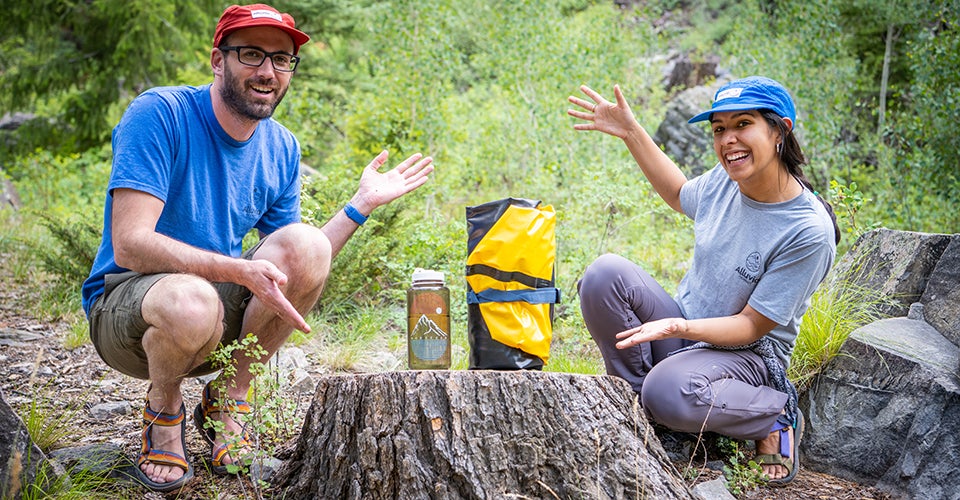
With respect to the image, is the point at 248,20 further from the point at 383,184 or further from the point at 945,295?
the point at 945,295

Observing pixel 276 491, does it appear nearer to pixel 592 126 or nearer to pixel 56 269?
pixel 592 126

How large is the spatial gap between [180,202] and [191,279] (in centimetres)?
39

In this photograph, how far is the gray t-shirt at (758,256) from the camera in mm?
2838

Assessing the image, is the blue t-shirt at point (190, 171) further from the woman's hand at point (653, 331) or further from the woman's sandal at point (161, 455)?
the woman's hand at point (653, 331)

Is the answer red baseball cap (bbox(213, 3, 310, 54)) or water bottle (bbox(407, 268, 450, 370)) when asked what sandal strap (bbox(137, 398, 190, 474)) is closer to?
water bottle (bbox(407, 268, 450, 370))

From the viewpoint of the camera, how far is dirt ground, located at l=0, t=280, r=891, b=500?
9.12 ft

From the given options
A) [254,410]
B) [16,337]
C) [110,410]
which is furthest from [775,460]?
[16,337]

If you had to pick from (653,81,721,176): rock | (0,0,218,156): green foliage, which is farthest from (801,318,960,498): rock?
(653,81,721,176): rock

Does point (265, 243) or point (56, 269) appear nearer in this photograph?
point (265, 243)

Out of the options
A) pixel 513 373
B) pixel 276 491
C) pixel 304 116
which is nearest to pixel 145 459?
pixel 276 491

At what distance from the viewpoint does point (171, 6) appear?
8977 mm

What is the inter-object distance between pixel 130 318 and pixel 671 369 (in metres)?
1.97

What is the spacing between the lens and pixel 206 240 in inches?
112

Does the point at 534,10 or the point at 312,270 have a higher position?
the point at 534,10
